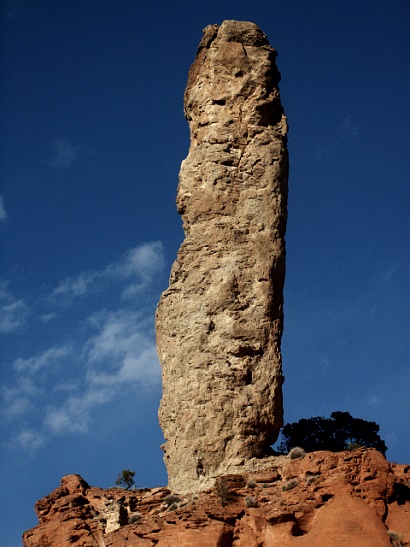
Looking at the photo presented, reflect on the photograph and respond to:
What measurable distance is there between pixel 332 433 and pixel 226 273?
35.9 ft

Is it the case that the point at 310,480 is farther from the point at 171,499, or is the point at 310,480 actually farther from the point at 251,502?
the point at 171,499

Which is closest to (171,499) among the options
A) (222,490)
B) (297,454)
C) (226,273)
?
(222,490)

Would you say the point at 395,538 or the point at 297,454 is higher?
the point at 297,454

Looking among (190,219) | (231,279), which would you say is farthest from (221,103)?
(231,279)

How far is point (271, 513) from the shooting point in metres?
30.7

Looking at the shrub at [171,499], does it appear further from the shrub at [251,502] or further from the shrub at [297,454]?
the shrub at [297,454]

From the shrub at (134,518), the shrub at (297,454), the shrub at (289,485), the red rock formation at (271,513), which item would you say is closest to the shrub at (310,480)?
the red rock formation at (271,513)

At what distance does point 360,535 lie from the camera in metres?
29.4

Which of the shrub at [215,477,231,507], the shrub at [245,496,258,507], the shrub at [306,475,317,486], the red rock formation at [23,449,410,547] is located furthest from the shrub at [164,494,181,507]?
the shrub at [306,475,317,486]

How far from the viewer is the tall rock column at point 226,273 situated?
34969 mm

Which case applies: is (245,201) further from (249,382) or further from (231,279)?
(249,382)

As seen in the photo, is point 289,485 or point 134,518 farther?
point 134,518

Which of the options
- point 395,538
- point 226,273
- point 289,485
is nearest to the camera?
point 395,538

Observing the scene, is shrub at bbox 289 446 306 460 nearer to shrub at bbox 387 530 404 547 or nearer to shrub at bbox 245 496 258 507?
shrub at bbox 245 496 258 507
